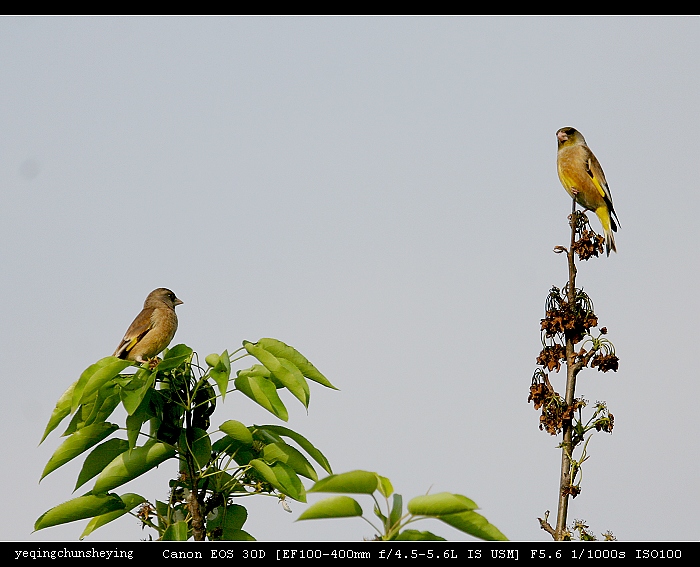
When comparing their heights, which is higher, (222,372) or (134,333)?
(134,333)

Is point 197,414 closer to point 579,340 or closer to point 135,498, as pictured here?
point 135,498

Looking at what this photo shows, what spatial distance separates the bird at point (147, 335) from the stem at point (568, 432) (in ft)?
12.2

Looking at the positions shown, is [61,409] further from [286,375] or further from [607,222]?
[607,222]

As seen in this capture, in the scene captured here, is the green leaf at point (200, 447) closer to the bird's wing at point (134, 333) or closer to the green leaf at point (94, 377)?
the green leaf at point (94, 377)

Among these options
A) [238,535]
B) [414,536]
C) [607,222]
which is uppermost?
[607,222]

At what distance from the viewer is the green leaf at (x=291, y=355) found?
4641 millimetres

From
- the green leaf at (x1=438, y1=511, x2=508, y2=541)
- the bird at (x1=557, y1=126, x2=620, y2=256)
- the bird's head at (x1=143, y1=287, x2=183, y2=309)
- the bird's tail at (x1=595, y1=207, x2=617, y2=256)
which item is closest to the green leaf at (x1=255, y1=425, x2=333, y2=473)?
the green leaf at (x1=438, y1=511, x2=508, y2=541)

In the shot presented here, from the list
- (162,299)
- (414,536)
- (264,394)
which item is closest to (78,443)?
(264,394)

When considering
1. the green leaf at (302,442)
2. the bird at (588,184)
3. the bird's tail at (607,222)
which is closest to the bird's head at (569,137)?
the bird at (588,184)

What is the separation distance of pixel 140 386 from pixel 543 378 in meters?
2.20

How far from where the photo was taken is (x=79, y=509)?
4.66 m

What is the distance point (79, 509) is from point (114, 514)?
0.19m

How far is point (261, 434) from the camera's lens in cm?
482

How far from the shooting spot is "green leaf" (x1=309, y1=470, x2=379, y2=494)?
2.71 m
